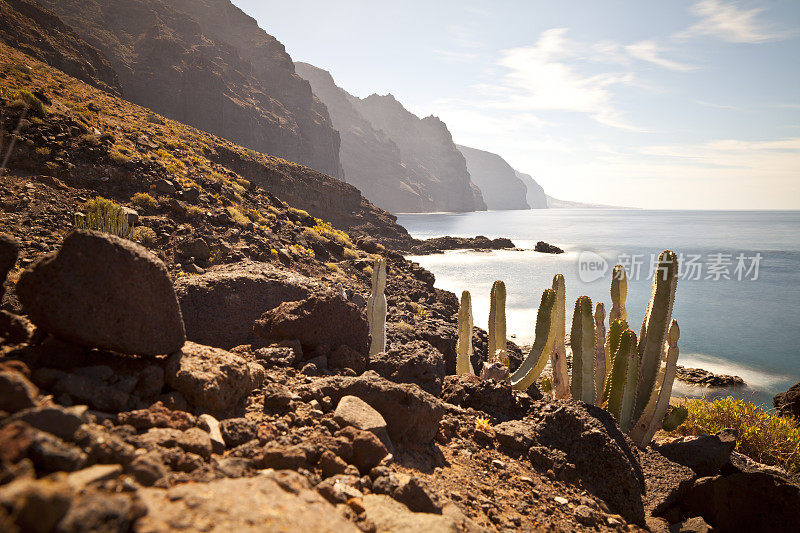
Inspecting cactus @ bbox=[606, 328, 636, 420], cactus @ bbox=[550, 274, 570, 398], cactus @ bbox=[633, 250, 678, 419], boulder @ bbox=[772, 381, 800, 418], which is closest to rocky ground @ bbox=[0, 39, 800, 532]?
cactus @ bbox=[606, 328, 636, 420]

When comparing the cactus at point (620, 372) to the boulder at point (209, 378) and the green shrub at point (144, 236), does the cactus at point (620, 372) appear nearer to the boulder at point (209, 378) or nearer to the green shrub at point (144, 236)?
the boulder at point (209, 378)

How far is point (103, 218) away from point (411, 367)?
10.2m

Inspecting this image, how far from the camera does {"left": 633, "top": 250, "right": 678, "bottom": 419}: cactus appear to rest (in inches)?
270

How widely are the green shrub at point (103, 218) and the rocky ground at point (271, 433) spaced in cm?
212

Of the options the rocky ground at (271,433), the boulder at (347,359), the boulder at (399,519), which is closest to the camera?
the rocky ground at (271,433)

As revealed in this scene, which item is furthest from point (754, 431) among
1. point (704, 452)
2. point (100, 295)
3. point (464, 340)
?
point (100, 295)

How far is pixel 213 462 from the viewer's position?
2500 mm

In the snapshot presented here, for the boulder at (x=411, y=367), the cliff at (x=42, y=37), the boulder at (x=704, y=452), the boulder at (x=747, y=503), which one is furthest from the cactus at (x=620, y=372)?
the cliff at (x=42, y=37)

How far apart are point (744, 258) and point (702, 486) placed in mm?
72683

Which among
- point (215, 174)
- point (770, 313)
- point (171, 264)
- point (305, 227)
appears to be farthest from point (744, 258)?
point (171, 264)

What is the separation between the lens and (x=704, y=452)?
5.58m

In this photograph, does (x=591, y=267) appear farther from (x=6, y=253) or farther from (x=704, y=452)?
(x=6, y=253)

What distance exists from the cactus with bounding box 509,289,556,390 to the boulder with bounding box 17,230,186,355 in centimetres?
635

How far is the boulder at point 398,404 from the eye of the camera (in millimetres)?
4074
